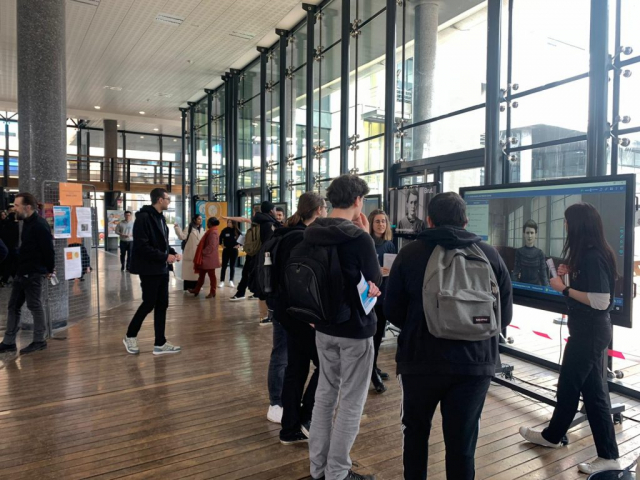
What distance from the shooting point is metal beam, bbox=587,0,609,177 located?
3.87m

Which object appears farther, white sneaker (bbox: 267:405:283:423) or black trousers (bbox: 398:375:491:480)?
white sneaker (bbox: 267:405:283:423)

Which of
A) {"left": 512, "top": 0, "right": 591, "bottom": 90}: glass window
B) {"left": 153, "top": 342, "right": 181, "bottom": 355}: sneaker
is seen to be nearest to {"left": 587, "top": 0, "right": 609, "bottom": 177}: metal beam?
{"left": 512, "top": 0, "right": 591, "bottom": 90}: glass window

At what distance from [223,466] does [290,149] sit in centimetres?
732

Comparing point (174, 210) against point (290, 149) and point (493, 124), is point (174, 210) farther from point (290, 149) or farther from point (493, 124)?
point (493, 124)

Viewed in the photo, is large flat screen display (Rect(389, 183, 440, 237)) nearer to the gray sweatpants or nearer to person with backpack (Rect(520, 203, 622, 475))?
person with backpack (Rect(520, 203, 622, 475))

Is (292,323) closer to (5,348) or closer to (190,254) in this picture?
(5,348)

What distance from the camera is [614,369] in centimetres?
404

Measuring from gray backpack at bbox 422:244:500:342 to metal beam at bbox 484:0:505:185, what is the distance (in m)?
3.23

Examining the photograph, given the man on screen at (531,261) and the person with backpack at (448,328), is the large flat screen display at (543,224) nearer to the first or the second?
the man on screen at (531,261)

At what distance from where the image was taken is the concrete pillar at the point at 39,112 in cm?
577

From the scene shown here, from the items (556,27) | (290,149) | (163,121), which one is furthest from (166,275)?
(163,121)

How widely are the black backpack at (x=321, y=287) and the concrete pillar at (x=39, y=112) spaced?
186 inches

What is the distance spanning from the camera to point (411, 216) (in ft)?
17.3

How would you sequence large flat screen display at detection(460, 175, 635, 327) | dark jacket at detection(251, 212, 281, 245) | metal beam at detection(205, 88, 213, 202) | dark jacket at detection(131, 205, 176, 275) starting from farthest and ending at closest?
metal beam at detection(205, 88, 213, 202), dark jacket at detection(251, 212, 281, 245), dark jacket at detection(131, 205, 176, 275), large flat screen display at detection(460, 175, 635, 327)
